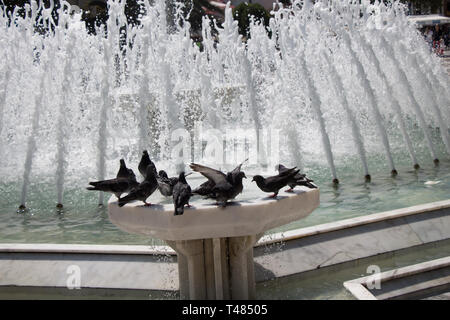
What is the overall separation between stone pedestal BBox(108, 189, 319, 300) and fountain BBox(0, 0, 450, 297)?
352 cm

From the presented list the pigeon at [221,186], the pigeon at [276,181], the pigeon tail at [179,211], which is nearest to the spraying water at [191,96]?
the pigeon at [221,186]

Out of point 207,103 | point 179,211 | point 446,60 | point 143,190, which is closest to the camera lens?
point 179,211

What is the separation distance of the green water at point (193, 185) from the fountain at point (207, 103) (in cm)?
11

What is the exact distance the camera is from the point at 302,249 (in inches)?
205

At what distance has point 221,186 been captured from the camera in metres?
3.84

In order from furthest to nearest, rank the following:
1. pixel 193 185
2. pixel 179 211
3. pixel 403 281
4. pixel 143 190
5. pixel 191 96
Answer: pixel 191 96 → pixel 193 185 → pixel 403 281 → pixel 143 190 → pixel 179 211

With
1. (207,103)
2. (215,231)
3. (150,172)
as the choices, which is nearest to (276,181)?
(215,231)

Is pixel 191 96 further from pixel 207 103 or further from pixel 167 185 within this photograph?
pixel 167 185

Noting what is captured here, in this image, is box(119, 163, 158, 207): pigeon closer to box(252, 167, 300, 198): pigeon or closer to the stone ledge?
box(252, 167, 300, 198): pigeon

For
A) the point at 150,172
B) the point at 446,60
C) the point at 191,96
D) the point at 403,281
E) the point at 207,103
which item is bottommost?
the point at 403,281

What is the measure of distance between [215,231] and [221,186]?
27cm

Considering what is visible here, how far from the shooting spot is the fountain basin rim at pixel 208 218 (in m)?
3.77

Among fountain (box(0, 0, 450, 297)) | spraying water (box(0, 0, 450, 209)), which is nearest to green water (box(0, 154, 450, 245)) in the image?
fountain (box(0, 0, 450, 297))

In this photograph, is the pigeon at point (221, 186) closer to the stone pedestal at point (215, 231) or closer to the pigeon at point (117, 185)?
the stone pedestal at point (215, 231)
